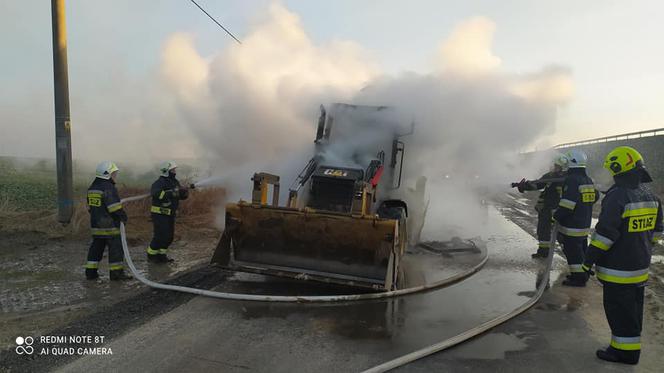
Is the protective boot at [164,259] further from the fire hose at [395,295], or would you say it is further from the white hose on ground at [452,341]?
the white hose on ground at [452,341]

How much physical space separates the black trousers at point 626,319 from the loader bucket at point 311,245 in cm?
224

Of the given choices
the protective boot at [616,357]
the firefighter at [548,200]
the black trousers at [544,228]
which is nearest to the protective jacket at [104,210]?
the protective boot at [616,357]

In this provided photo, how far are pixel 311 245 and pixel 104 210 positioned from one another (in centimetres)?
308

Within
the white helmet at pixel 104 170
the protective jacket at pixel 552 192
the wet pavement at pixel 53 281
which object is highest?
the protective jacket at pixel 552 192

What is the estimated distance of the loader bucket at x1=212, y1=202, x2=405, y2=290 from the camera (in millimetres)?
5340

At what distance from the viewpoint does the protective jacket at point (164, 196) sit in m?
7.09

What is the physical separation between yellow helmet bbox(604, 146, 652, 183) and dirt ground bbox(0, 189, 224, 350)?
5522 millimetres

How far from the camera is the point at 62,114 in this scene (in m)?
9.16

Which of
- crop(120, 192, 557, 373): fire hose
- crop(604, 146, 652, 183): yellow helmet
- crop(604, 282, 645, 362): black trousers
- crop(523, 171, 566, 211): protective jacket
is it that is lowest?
crop(120, 192, 557, 373): fire hose

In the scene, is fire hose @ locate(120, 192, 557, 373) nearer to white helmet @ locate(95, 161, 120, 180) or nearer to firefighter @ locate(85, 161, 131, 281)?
firefighter @ locate(85, 161, 131, 281)

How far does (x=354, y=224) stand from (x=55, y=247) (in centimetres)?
602

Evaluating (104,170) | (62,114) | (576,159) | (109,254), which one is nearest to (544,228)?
(576,159)

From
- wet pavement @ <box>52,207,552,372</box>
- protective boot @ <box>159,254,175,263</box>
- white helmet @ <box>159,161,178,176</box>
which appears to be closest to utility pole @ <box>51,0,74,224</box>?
white helmet @ <box>159,161,178,176</box>

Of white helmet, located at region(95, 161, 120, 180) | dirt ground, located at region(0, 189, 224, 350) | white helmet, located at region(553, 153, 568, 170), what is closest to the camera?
dirt ground, located at region(0, 189, 224, 350)
